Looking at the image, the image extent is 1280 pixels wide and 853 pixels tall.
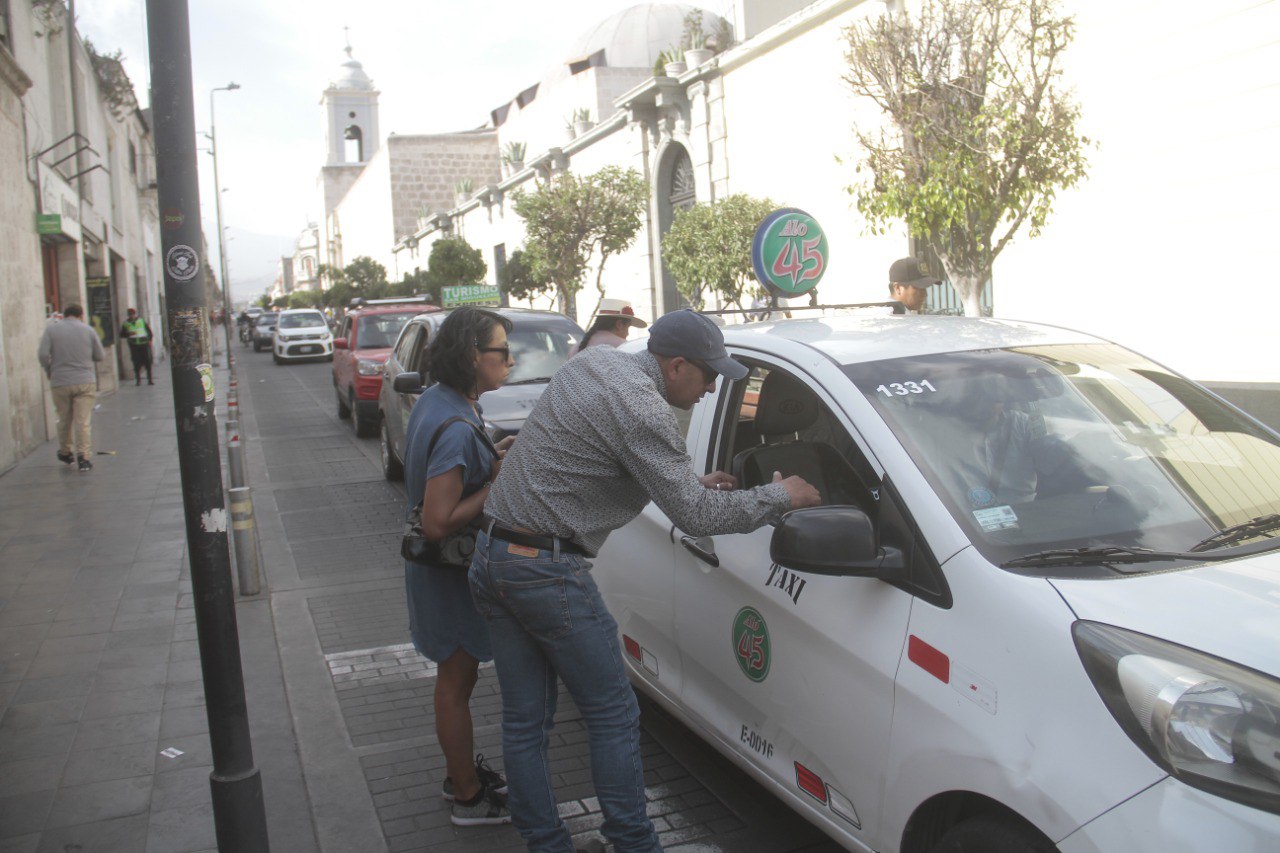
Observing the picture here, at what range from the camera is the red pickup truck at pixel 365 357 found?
15.2m

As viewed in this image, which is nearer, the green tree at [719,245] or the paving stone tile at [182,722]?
the paving stone tile at [182,722]

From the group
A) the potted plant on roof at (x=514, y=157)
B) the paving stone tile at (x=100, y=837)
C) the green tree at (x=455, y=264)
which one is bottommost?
the paving stone tile at (x=100, y=837)

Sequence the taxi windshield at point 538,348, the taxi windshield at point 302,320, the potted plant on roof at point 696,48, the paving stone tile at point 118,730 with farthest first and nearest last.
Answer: the taxi windshield at point 302,320 → the potted plant on roof at point 696,48 → the taxi windshield at point 538,348 → the paving stone tile at point 118,730

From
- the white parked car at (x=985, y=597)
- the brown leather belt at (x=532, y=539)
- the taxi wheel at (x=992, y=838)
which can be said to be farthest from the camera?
the brown leather belt at (x=532, y=539)

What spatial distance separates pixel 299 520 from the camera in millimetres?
9984

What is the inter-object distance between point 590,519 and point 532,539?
174 millimetres

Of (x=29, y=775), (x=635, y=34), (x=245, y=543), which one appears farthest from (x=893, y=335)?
(x=635, y=34)

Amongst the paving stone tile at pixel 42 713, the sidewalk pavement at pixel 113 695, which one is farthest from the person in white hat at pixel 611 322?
the paving stone tile at pixel 42 713

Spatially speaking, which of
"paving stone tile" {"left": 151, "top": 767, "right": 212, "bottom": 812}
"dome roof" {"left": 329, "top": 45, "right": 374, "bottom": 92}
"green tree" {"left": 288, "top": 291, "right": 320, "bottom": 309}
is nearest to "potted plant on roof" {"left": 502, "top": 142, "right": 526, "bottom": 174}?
"paving stone tile" {"left": 151, "top": 767, "right": 212, "bottom": 812}

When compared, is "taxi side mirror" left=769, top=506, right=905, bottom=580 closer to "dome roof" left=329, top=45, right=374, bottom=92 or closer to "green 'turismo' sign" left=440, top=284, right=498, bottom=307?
"green 'turismo' sign" left=440, top=284, right=498, bottom=307

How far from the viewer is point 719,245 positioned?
58.4 ft

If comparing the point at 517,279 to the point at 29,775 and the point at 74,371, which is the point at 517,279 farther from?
the point at 29,775

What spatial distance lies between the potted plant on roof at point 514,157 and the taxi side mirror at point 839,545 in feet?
136

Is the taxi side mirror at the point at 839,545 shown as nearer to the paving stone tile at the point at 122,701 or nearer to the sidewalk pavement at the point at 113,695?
the sidewalk pavement at the point at 113,695
